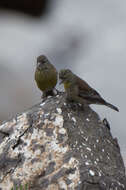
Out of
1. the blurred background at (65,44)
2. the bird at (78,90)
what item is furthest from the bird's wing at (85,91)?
the blurred background at (65,44)

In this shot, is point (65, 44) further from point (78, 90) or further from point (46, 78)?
point (78, 90)

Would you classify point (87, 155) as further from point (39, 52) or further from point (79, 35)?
point (79, 35)

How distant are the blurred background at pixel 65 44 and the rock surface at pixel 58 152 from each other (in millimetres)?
7498

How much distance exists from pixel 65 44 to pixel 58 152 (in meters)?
12.3

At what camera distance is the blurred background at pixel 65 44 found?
1709 cm

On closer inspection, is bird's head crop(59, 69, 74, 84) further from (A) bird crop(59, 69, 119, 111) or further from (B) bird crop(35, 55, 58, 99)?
(B) bird crop(35, 55, 58, 99)

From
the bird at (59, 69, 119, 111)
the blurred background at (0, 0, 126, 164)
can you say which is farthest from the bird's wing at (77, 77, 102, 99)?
the blurred background at (0, 0, 126, 164)

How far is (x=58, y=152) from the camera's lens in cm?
796

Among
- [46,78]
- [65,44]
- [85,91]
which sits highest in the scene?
[65,44]

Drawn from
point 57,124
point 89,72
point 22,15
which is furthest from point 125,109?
point 57,124

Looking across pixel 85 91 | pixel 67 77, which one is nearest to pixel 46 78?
pixel 67 77

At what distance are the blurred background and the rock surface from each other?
7498mm

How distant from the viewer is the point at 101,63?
1920cm

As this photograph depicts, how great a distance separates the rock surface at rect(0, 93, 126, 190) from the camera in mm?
7680
